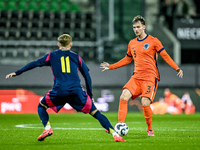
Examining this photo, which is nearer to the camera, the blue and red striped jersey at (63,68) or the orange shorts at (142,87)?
the blue and red striped jersey at (63,68)

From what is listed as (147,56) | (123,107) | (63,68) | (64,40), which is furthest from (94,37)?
(63,68)

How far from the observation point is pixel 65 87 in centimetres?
517

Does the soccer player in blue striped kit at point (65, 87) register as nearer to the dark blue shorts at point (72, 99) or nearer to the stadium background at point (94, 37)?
the dark blue shorts at point (72, 99)

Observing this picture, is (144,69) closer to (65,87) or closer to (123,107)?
(123,107)

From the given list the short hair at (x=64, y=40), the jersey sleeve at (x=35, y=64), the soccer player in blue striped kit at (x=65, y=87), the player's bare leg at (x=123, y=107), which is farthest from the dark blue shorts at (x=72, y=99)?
the player's bare leg at (x=123, y=107)

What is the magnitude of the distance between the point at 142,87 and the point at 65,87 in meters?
1.59

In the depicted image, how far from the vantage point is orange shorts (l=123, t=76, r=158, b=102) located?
247 inches

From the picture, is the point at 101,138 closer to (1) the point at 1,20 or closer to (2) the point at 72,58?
(2) the point at 72,58

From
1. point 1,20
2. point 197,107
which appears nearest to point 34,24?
point 1,20

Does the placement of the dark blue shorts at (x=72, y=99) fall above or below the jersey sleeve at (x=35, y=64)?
below

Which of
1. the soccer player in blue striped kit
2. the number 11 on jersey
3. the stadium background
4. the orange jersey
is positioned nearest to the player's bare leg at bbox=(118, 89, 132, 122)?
the orange jersey

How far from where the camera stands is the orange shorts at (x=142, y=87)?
6266 mm

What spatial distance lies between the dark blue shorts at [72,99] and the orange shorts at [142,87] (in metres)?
1.19

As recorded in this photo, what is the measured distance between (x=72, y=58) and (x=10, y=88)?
8627 mm
